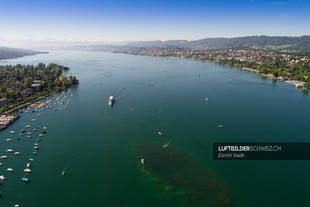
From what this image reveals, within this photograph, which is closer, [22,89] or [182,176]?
[182,176]

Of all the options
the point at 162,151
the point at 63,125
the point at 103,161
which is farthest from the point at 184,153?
the point at 63,125

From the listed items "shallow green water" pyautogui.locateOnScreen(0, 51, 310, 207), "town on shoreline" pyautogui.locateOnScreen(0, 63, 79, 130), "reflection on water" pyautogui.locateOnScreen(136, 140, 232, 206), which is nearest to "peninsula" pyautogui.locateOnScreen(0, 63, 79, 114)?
"town on shoreline" pyautogui.locateOnScreen(0, 63, 79, 130)

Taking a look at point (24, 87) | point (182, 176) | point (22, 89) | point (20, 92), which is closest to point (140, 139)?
point (182, 176)

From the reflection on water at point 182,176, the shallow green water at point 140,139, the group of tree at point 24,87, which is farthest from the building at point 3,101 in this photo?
the reflection on water at point 182,176

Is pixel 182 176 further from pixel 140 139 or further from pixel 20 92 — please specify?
pixel 20 92

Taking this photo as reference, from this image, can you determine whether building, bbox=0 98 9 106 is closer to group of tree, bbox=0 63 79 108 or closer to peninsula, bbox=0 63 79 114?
peninsula, bbox=0 63 79 114

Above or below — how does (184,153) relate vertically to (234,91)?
below

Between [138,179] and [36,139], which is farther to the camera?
[36,139]

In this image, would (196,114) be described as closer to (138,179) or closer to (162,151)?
(162,151)
